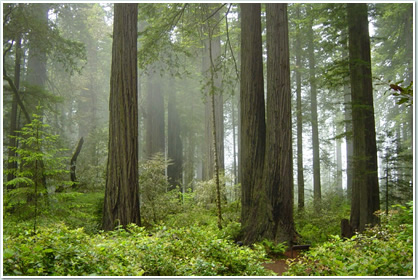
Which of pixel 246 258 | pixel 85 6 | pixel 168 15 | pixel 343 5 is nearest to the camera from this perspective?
pixel 246 258

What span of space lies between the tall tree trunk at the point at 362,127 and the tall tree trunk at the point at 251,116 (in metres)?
2.41

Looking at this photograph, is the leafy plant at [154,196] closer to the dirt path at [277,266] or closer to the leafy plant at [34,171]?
the dirt path at [277,266]

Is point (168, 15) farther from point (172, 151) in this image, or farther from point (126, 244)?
point (172, 151)

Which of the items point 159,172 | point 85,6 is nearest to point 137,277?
point 159,172

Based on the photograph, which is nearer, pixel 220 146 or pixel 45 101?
pixel 45 101

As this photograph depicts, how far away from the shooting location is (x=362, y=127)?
9359 mm

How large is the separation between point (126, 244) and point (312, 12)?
8.94m

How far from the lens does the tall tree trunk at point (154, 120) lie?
19219mm

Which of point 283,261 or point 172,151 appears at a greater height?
point 172,151

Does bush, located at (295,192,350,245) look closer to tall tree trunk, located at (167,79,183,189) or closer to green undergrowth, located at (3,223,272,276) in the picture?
green undergrowth, located at (3,223,272,276)

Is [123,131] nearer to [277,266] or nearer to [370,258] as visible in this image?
[277,266]

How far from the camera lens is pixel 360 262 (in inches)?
164

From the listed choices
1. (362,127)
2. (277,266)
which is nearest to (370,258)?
(277,266)

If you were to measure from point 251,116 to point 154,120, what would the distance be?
11620 millimetres
